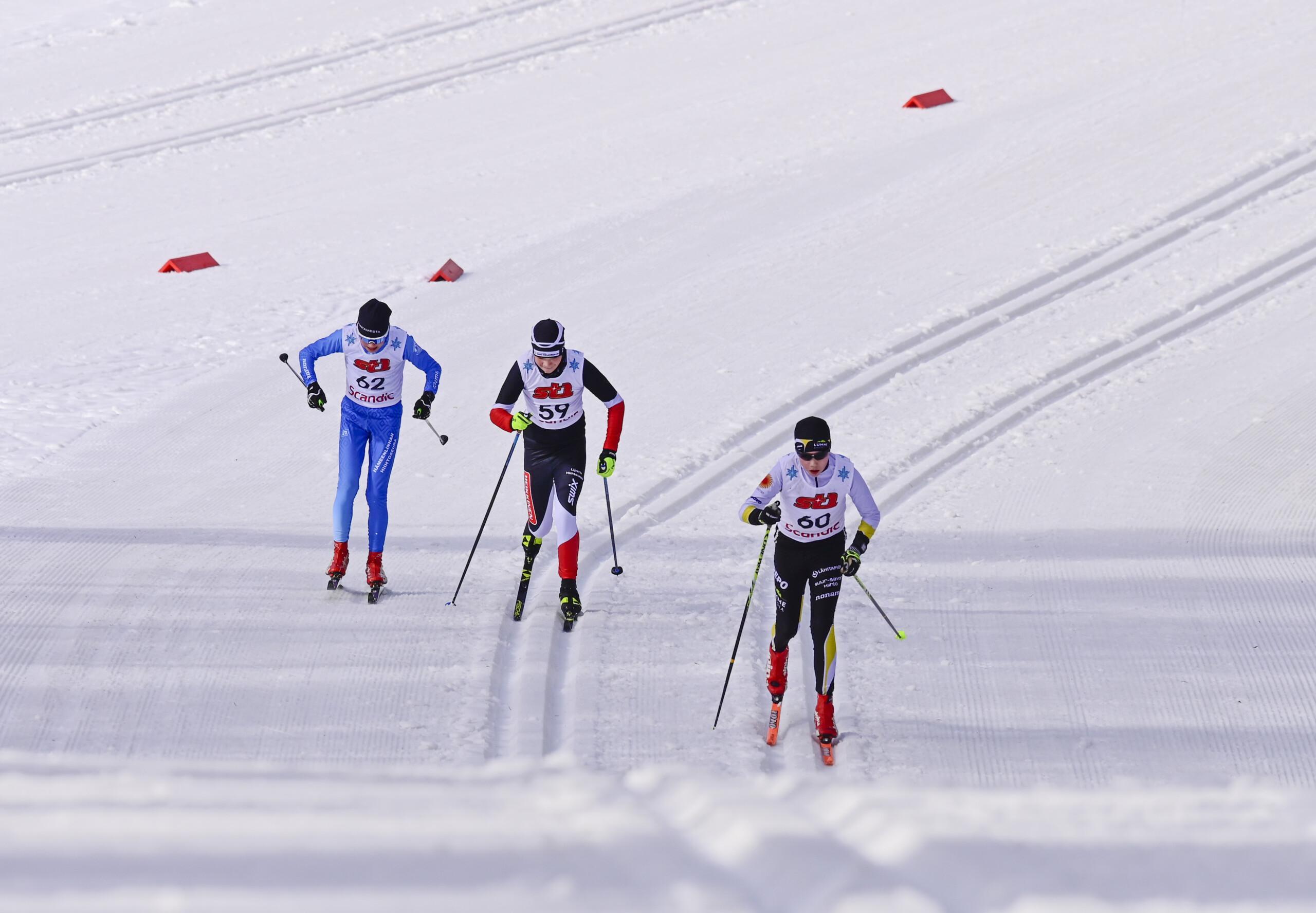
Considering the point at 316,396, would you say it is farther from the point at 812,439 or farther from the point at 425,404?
the point at 812,439

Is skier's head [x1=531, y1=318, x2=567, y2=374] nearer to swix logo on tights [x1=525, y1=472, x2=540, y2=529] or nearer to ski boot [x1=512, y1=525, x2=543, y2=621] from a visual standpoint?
swix logo on tights [x1=525, y1=472, x2=540, y2=529]

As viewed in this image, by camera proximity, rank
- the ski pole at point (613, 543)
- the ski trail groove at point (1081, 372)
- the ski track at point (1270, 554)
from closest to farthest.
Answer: the ski track at point (1270, 554)
the ski pole at point (613, 543)
the ski trail groove at point (1081, 372)

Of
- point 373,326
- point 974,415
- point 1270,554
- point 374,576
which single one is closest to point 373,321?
point 373,326

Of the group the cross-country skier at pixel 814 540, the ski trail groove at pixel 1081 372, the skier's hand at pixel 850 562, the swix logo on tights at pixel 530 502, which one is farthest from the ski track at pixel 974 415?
the skier's hand at pixel 850 562

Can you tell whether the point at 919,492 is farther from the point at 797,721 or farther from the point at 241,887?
the point at 241,887

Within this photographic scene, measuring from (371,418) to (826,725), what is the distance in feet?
10.9

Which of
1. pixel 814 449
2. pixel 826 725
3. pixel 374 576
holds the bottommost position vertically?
pixel 826 725

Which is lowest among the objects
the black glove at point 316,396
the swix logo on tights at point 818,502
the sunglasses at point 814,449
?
the swix logo on tights at point 818,502

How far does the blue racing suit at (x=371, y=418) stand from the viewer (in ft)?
27.1

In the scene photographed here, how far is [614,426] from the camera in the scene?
326 inches

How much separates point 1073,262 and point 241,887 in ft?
38.8

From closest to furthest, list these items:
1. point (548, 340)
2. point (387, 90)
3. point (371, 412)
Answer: point (548, 340) → point (371, 412) → point (387, 90)

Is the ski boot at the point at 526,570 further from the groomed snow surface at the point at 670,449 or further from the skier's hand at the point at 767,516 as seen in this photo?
the skier's hand at the point at 767,516

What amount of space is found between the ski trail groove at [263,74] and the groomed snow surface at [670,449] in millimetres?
80
